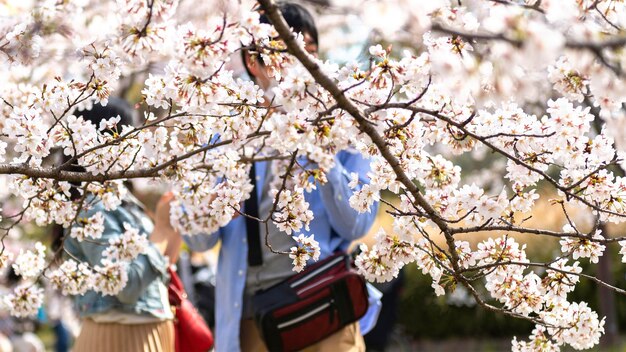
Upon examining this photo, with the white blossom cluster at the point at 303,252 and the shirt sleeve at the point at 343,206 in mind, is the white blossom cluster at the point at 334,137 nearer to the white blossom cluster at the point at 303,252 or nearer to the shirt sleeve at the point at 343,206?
the white blossom cluster at the point at 303,252

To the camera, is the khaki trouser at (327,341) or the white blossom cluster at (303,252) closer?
the white blossom cluster at (303,252)

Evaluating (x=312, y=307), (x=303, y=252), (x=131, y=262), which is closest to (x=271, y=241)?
(x=312, y=307)

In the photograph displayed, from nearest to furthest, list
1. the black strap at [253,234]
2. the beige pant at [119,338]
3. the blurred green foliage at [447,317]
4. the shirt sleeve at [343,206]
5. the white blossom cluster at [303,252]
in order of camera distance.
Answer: the white blossom cluster at [303,252] → the shirt sleeve at [343,206] → the black strap at [253,234] → the beige pant at [119,338] → the blurred green foliage at [447,317]

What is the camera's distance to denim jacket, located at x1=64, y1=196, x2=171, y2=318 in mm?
3295

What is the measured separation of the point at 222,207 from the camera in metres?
2.72

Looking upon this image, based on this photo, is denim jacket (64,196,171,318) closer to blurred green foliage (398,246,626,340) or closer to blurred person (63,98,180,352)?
blurred person (63,98,180,352)

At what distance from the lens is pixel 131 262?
329 centimetres

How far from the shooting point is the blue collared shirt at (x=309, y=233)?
3.12 meters

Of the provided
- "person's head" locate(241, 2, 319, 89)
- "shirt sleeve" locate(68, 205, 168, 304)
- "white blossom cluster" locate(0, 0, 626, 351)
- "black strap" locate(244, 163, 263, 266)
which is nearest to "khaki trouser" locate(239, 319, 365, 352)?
"black strap" locate(244, 163, 263, 266)

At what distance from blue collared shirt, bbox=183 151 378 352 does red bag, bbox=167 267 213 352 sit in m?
0.28

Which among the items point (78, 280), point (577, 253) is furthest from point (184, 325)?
point (577, 253)

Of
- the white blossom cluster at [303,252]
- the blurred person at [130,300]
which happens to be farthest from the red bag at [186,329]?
the white blossom cluster at [303,252]

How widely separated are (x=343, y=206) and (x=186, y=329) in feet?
3.12

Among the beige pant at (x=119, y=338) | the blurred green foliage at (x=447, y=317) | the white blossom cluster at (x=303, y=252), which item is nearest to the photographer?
the white blossom cluster at (x=303, y=252)
